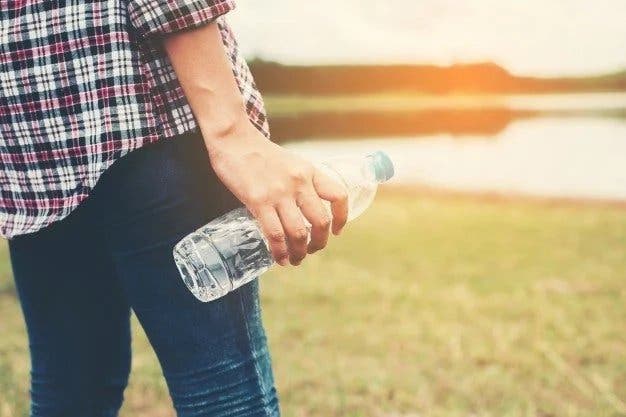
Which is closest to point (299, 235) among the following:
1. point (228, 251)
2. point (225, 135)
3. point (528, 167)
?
point (225, 135)

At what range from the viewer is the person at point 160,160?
998 millimetres

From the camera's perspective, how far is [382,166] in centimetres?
135

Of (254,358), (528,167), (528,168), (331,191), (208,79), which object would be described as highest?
(208,79)

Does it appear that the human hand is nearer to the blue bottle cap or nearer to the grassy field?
the blue bottle cap

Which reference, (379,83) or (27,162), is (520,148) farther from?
(379,83)

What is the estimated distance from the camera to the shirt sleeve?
0.98 m

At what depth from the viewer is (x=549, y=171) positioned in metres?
15.8

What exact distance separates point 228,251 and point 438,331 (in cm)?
281

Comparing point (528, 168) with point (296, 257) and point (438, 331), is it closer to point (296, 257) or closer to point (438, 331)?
point (438, 331)

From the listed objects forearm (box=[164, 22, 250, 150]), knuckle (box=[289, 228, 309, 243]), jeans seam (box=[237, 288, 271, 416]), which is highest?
forearm (box=[164, 22, 250, 150])

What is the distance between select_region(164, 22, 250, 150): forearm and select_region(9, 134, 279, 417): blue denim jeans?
0.06 meters

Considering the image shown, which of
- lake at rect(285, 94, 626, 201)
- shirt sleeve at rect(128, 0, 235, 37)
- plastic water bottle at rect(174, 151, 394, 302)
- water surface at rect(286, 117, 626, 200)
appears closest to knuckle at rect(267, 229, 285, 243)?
plastic water bottle at rect(174, 151, 394, 302)

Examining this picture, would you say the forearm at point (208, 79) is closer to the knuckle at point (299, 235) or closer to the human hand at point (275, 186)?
the human hand at point (275, 186)

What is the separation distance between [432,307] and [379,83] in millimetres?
71927
